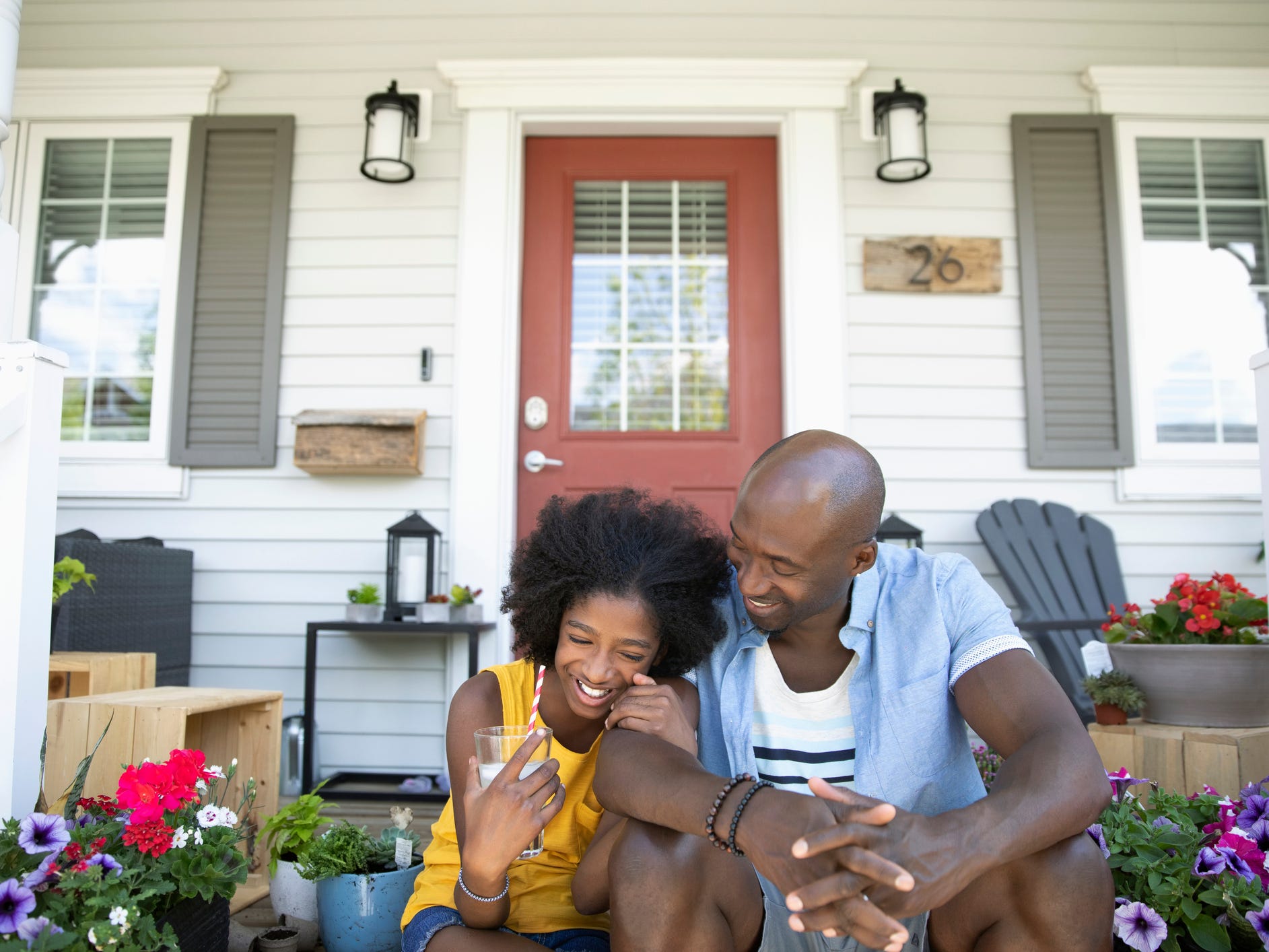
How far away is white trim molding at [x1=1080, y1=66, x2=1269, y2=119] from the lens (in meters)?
3.68

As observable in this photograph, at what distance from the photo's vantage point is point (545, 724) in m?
1.61

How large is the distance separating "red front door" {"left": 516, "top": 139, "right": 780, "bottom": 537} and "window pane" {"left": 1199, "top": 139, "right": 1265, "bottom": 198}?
157 centimetres

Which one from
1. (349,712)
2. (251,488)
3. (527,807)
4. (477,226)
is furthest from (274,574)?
(527,807)

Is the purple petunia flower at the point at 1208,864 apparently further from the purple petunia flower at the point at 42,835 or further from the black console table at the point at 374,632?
the black console table at the point at 374,632

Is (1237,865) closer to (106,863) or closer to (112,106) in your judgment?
(106,863)

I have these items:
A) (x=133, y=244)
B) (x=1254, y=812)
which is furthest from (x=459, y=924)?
(x=133, y=244)

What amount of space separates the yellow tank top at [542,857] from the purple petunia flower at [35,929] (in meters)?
0.48

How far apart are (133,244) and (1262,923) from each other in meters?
3.82

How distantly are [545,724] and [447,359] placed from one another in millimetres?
2173

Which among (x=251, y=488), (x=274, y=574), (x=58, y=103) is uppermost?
(x=58, y=103)

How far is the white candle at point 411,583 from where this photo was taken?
3289 millimetres

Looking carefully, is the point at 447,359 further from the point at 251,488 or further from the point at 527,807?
the point at 527,807

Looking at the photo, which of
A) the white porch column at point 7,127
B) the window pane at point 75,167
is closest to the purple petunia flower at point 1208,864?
the white porch column at point 7,127

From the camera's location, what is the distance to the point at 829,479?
1426 mm
